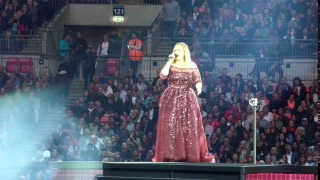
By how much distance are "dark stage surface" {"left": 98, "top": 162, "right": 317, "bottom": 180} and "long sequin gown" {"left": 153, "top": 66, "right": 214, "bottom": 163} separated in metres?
1.79

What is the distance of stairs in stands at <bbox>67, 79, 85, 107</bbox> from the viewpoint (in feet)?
98.9

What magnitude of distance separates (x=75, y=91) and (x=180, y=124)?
12.0 meters

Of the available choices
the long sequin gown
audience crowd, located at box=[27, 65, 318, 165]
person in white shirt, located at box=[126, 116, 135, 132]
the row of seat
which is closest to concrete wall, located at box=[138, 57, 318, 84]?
audience crowd, located at box=[27, 65, 318, 165]

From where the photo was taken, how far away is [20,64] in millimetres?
30359

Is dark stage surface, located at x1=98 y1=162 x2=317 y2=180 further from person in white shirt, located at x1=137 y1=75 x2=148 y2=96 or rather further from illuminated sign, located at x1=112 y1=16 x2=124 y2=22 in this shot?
illuminated sign, located at x1=112 y1=16 x2=124 y2=22

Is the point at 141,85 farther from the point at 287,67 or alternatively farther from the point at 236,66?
the point at 287,67

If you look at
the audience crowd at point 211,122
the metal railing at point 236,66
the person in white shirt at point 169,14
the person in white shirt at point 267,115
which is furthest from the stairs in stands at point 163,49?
the person in white shirt at point 267,115

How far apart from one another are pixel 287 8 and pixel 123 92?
5.23 metres

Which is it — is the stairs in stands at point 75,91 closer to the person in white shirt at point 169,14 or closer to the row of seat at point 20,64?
the row of seat at point 20,64

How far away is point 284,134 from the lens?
2592 cm

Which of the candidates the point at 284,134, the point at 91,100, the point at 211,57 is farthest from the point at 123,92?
the point at 284,134

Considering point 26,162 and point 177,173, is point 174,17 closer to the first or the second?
point 26,162

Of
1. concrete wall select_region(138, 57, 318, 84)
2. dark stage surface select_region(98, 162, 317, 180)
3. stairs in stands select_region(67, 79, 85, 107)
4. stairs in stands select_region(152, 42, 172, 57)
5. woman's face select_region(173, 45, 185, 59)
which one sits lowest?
dark stage surface select_region(98, 162, 317, 180)

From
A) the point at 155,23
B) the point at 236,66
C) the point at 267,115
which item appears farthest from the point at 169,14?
the point at 267,115
